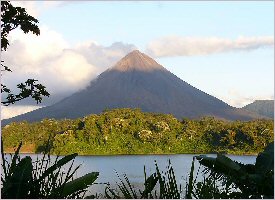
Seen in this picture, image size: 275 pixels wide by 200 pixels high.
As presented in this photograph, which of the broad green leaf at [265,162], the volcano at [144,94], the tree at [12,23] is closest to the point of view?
the broad green leaf at [265,162]

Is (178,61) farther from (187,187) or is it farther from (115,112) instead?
(115,112)

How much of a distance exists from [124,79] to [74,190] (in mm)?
82894

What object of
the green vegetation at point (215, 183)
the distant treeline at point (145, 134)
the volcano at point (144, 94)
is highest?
the volcano at point (144, 94)

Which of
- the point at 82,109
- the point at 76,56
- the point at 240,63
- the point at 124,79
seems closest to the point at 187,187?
the point at 240,63

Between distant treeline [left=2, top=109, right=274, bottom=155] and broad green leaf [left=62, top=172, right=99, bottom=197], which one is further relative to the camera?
distant treeline [left=2, top=109, right=274, bottom=155]

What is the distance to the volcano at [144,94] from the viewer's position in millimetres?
73625

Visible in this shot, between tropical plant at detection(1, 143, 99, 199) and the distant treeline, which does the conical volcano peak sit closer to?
the distant treeline

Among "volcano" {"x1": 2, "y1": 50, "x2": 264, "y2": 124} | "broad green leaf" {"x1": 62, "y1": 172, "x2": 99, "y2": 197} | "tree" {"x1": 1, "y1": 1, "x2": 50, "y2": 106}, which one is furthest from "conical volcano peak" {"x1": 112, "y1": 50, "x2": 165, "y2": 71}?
"broad green leaf" {"x1": 62, "y1": 172, "x2": 99, "y2": 197}

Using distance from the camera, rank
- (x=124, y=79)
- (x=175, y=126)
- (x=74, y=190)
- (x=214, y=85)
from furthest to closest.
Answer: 1. (x=124, y=79)
2. (x=175, y=126)
3. (x=214, y=85)
4. (x=74, y=190)

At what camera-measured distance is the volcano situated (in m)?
73.6

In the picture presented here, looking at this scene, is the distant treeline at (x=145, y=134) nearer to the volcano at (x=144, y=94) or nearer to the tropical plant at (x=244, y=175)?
the volcano at (x=144, y=94)

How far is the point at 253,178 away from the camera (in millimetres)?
1594

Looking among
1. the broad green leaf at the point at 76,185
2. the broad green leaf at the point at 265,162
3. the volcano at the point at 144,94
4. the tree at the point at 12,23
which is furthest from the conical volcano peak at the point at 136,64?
the broad green leaf at the point at 76,185

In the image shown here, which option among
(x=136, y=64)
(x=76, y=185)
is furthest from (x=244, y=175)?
(x=136, y=64)
